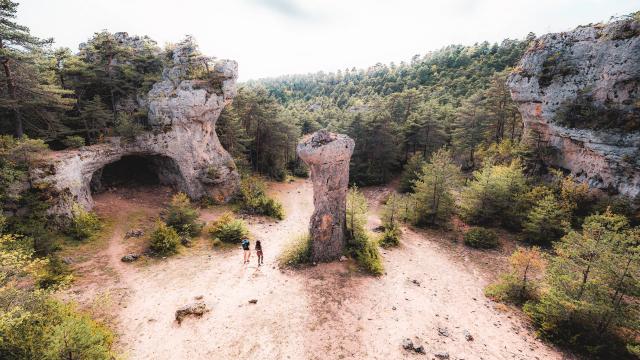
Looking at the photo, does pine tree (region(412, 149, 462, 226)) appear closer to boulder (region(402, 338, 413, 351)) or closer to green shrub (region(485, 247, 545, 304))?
green shrub (region(485, 247, 545, 304))

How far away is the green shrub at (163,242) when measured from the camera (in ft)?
59.6

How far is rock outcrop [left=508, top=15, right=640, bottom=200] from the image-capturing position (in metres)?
21.1

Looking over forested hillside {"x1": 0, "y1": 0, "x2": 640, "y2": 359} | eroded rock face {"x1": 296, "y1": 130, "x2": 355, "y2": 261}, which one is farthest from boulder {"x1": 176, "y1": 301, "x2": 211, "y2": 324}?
eroded rock face {"x1": 296, "y1": 130, "x2": 355, "y2": 261}

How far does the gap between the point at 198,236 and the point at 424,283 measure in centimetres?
1644

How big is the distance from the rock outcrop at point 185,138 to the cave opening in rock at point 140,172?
110mm

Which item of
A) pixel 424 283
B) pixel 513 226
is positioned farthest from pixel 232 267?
pixel 513 226

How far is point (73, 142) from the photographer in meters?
21.3

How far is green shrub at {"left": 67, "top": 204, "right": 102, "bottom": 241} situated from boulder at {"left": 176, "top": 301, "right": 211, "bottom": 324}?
11105mm

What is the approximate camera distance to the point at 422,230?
25250 millimetres

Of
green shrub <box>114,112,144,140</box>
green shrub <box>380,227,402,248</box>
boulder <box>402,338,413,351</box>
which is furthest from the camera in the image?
green shrub <box>114,112,144,140</box>

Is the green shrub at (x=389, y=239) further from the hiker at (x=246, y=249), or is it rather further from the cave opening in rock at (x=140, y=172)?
the cave opening in rock at (x=140, y=172)

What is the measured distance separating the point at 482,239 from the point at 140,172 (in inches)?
1312

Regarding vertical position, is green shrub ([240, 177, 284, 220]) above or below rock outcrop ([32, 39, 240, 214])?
below

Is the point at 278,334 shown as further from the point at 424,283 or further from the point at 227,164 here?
the point at 227,164
